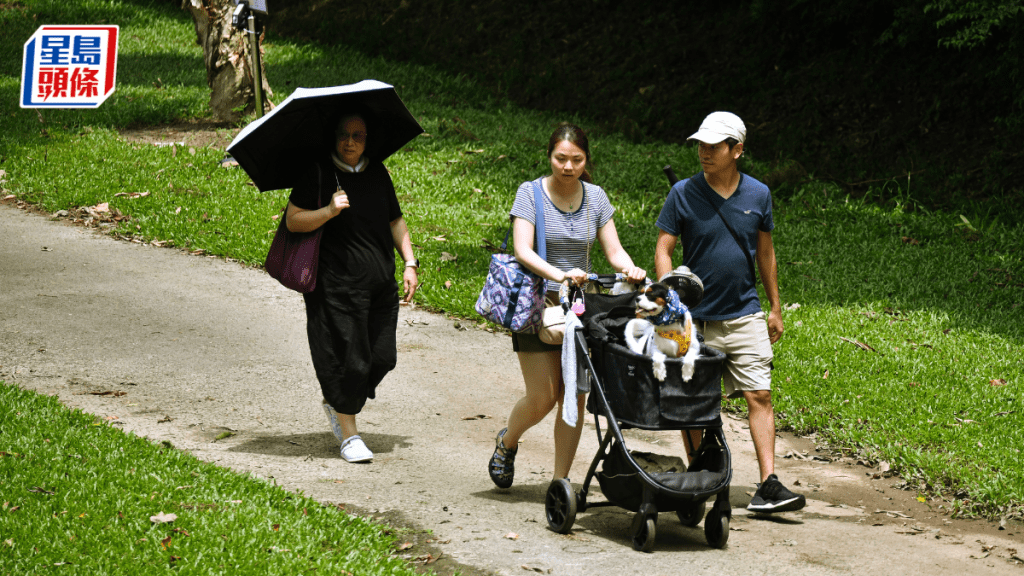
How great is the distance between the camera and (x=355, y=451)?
5.84m

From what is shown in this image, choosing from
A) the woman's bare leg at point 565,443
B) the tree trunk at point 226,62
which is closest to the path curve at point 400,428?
the woman's bare leg at point 565,443

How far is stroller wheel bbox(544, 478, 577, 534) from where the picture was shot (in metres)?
A: 4.86

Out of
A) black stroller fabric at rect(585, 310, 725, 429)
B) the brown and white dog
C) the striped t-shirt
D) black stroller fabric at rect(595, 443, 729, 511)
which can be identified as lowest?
black stroller fabric at rect(595, 443, 729, 511)

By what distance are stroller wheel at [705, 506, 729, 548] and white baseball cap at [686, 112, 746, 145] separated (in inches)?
75.1

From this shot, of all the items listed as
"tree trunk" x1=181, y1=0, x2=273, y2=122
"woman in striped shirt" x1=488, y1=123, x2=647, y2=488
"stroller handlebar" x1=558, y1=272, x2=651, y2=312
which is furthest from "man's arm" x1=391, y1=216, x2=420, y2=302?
"tree trunk" x1=181, y1=0, x2=273, y2=122

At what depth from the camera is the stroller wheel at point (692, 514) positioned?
4844 millimetres

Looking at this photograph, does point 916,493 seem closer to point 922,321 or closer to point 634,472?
point 634,472

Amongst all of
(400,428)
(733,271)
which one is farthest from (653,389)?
(400,428)

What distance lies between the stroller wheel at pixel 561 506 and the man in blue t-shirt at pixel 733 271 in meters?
1.08

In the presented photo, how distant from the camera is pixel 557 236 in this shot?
16.6ft

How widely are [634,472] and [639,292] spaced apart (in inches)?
34.0

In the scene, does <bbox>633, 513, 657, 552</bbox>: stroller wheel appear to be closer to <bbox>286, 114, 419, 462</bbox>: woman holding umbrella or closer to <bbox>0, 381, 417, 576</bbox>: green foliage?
<bbox>0, 381, 417, 576</bbox>: green foliage

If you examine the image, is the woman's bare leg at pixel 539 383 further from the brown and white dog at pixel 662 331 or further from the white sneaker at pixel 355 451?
the white sneaker at pixel 355 451

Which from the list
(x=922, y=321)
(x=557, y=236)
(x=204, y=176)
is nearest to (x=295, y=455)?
(x=557, y=236)
